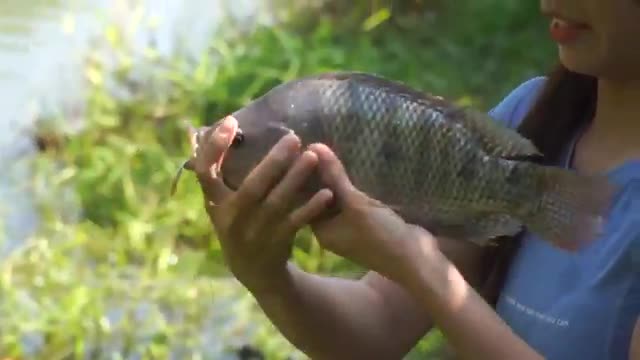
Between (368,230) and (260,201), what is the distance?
0.37 feet

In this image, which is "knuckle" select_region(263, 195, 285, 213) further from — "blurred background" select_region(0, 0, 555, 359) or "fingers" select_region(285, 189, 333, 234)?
"blurred background" select_region(0, 0, 555, 359)

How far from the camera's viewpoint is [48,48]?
183 inches

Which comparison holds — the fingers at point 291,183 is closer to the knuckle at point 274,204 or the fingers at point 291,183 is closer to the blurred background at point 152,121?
the knuckle at point 274,204

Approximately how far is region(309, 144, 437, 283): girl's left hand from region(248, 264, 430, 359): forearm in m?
0.17

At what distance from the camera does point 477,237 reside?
4.92 ft

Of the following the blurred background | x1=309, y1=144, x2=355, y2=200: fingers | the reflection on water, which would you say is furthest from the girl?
the reflection on water

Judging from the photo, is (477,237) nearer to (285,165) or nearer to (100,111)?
(285,165)

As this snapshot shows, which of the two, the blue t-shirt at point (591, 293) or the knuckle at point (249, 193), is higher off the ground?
the knuckle at point (249, 193)

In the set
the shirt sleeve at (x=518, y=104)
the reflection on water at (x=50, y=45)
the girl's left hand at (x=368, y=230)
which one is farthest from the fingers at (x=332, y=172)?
the reflection on water at (x=50, y=45)

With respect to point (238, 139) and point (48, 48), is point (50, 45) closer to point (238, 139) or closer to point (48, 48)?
point (48, 48)

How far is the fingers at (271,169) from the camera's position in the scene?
1.41 meters

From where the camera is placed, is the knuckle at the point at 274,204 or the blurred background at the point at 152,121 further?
the blurred background at the point at 152,121

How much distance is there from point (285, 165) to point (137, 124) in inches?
113

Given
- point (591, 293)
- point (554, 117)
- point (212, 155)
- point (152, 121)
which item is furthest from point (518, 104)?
point (152, 121)
